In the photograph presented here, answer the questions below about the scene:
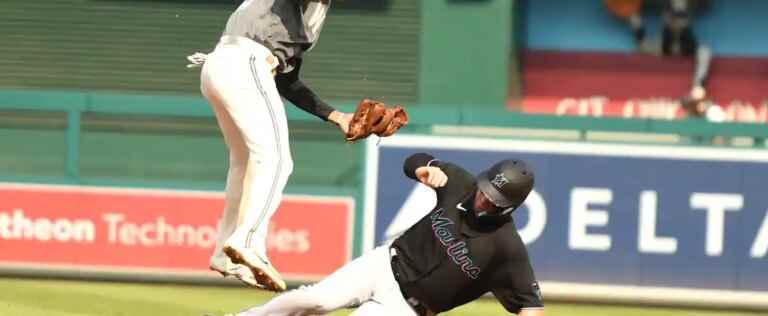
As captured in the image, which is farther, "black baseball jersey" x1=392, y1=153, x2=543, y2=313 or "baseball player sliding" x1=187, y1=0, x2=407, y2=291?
"black baseball jersey" x1=392, y1=153, x2=543, y2=313

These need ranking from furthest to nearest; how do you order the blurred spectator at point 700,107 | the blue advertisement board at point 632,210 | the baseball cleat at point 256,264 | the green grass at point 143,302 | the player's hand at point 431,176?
the blurred spectator at point 700,107 → the blue advertisement board at point 632,210 → the green grass at point 143,302 → the player's hand at point 431,176 → the baseball cleat at point 256,264

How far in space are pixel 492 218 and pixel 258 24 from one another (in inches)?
61.7

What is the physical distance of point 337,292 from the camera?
28.2 ft

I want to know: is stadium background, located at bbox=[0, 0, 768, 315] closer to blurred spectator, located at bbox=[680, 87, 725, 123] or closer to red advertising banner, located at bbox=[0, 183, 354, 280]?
red advertising banner, located at bbox=[0, 183, 354, 280]

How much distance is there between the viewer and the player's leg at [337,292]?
8.53m

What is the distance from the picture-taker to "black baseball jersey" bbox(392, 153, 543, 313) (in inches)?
336

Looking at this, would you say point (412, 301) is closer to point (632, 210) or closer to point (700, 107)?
point (632, 210)

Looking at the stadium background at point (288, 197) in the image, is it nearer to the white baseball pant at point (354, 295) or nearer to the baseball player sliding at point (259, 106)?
the white baseball pant at point (354, 295)

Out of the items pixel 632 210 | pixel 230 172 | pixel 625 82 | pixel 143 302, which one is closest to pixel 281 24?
pixel 230 172

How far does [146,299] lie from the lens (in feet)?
38.3

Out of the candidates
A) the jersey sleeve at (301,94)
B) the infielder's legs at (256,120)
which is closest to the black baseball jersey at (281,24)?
the infielder's legs at (256,120)

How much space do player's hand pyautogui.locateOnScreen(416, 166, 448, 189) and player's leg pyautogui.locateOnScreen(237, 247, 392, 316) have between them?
1.59 feet

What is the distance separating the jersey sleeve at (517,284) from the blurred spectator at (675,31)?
10.9 metres

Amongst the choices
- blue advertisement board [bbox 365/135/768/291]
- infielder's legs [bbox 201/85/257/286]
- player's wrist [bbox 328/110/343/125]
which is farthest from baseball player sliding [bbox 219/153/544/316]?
blue advertisement board [bbox 365/135/768/291]
